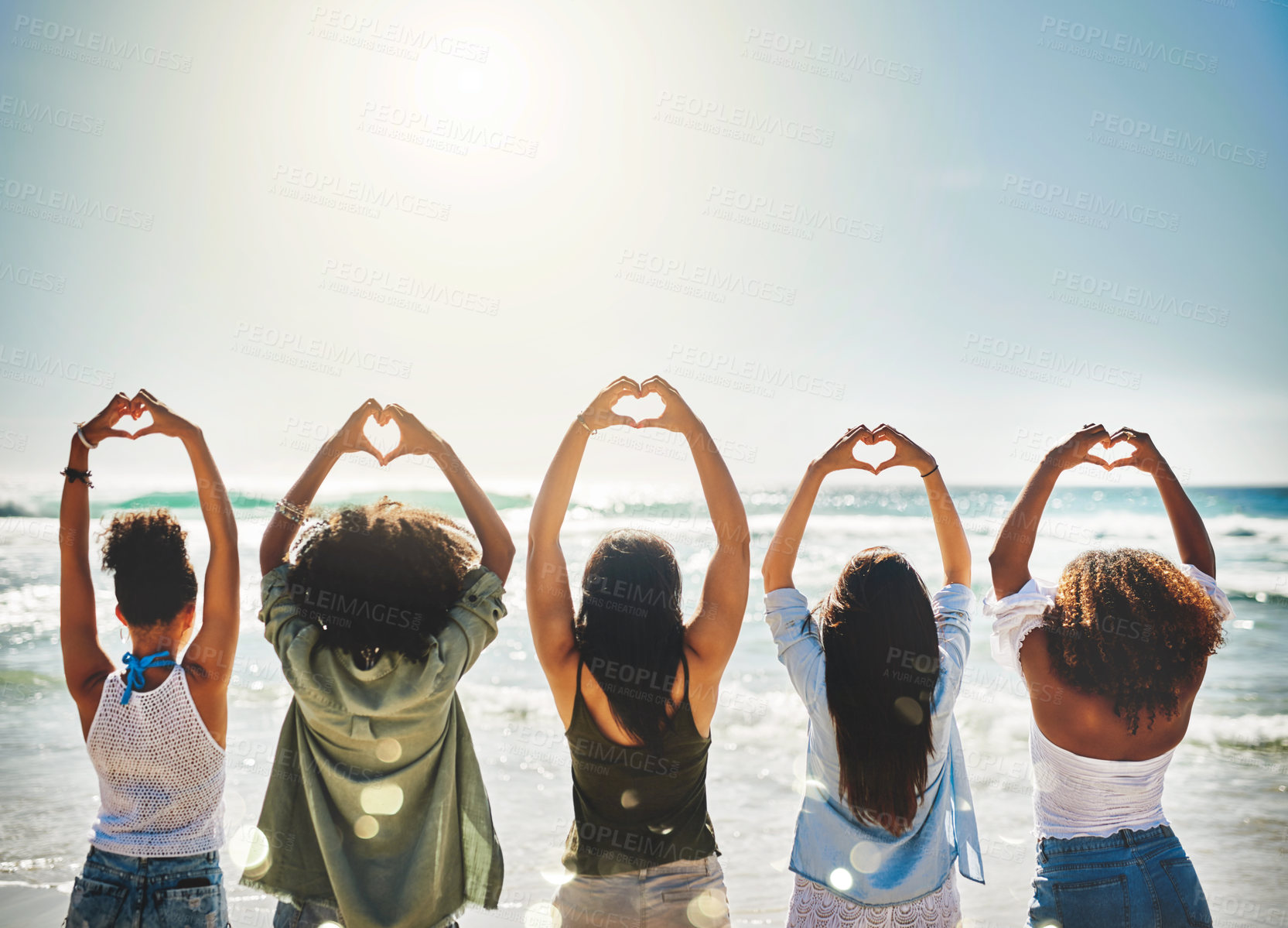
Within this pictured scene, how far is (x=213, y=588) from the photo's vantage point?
7.97 feet

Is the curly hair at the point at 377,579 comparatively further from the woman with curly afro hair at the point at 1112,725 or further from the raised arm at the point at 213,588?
the woman with curly afro hair at the point at 1112,725

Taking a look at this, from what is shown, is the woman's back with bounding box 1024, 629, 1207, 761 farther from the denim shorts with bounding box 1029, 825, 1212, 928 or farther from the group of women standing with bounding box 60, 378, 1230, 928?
the denim shorts with bounding box 1029, 825, 1212, 928

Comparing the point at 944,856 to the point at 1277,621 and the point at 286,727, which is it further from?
the point at 1277,621

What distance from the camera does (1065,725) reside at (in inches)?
96.3

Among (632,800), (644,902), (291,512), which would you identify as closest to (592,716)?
(632,800)

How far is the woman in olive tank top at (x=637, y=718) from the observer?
2324 millimetres

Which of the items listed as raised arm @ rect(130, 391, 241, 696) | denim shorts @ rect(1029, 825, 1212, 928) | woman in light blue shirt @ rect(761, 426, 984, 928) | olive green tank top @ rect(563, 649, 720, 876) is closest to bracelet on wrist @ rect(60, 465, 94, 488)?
raised arm @ rect(130, 391, 241, 696)

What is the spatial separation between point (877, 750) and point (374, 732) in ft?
4.57

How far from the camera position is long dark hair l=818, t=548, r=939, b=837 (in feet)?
7.36

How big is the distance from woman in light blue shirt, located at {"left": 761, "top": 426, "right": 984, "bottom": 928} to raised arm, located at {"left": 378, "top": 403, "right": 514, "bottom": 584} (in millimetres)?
881

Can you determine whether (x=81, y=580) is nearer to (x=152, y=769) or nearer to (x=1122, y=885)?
(x=152, y=769)

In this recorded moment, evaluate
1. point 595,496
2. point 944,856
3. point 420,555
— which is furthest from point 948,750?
point 595,496

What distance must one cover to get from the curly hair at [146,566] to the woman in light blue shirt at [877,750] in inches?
72.1

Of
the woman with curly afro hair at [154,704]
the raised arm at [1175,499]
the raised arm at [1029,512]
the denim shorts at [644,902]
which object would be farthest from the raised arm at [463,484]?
the raised arm at [1175,499]
